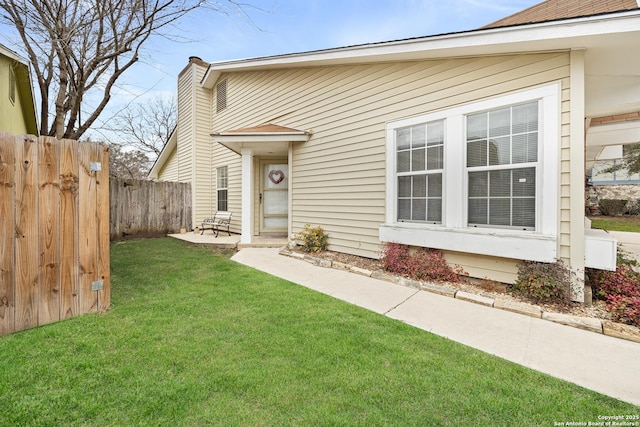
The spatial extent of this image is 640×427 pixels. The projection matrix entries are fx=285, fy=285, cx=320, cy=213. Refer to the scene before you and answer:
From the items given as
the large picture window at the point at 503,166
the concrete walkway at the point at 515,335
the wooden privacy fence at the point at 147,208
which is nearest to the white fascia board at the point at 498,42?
the large picture window at the point at 503,166

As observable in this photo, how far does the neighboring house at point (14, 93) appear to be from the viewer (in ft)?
18.1

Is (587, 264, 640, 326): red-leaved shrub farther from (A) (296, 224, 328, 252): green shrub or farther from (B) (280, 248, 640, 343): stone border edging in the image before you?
(A) (296, 224, 328, 252): green shrub

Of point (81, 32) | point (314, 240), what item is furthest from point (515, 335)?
point (81, 32)

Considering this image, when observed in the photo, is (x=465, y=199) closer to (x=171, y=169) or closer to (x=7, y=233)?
(x=7, y=233)

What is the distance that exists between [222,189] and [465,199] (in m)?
8.26

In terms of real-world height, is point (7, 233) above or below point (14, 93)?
below

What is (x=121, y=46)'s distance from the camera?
5.32 metres

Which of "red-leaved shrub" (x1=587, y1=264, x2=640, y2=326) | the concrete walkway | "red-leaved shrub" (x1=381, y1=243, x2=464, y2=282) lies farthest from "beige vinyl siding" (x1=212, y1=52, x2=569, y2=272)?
"red-leaved shrub" (x1=587, y1=264, x2=640, y2=326)

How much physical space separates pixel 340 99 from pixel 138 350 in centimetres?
560

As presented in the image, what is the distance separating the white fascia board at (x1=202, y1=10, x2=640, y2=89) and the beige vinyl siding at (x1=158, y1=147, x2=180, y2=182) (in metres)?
8.42

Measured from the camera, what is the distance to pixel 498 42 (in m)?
3.74

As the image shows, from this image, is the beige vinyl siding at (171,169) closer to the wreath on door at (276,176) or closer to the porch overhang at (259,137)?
the wreath on door at (276,176)

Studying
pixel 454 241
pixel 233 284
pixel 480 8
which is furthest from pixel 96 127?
pixel 480 8

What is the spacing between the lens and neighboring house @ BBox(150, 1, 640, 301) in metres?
3.49
